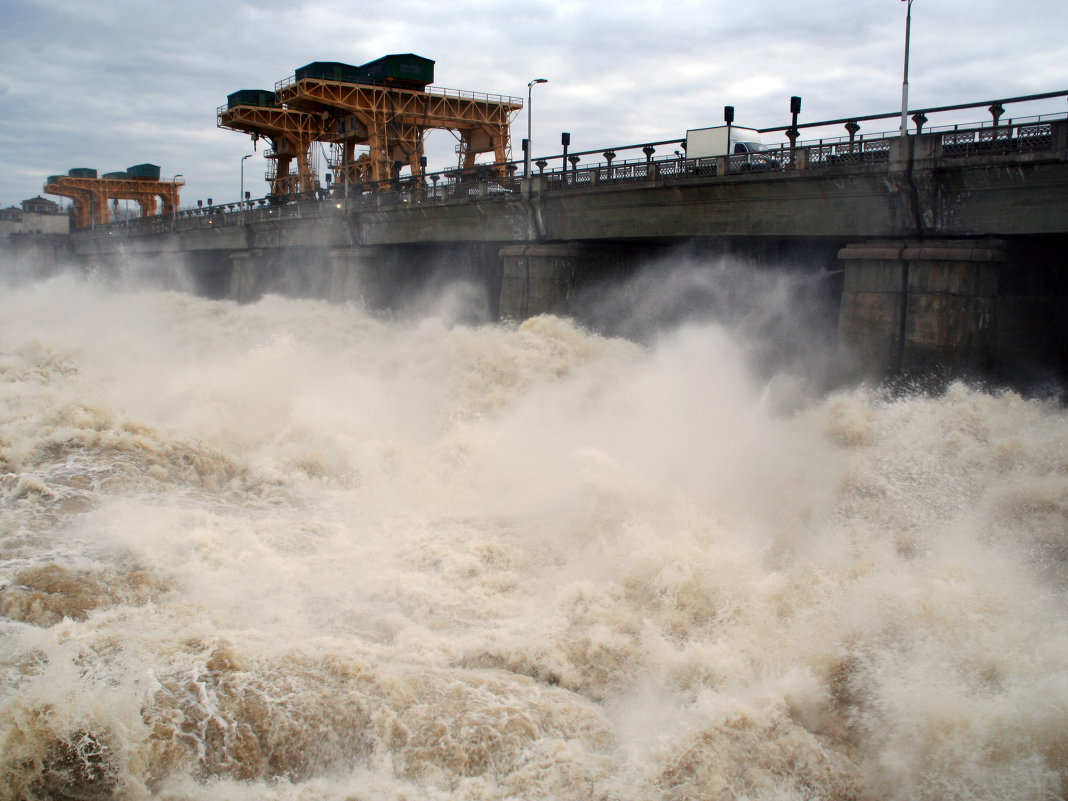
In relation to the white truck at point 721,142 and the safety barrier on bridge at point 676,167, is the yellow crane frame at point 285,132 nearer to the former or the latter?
the safety barrier on bridge at point 676,167

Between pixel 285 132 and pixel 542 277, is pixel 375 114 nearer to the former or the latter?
pixel 285 132

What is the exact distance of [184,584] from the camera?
890cm

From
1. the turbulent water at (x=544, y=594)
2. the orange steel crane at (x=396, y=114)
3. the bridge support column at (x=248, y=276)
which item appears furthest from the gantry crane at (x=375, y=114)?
the turbulent water at (x=544, y=594)

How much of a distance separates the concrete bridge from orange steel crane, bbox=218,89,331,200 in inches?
707

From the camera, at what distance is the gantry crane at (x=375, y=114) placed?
33.2 metres

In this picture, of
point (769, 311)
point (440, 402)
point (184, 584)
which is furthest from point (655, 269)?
point (184, 584)

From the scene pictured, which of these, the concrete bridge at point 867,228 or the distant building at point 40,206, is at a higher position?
the distant building at point 40,206

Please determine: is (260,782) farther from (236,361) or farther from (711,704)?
(236,361)

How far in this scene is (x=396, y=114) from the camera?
33750 mm

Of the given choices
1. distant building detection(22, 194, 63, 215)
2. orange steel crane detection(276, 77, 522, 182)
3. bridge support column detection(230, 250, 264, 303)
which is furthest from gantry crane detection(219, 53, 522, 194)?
distant building detection(22, 194, 63, 215)

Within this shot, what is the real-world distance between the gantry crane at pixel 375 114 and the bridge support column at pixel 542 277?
38.9ft

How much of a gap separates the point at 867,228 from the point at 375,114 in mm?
25729

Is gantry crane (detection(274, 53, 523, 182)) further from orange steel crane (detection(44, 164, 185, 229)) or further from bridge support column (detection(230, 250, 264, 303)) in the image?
orange steel crane (detection(44, 164, 185, 229))

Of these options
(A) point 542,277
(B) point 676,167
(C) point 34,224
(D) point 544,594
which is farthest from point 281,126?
(C) point 34,224
